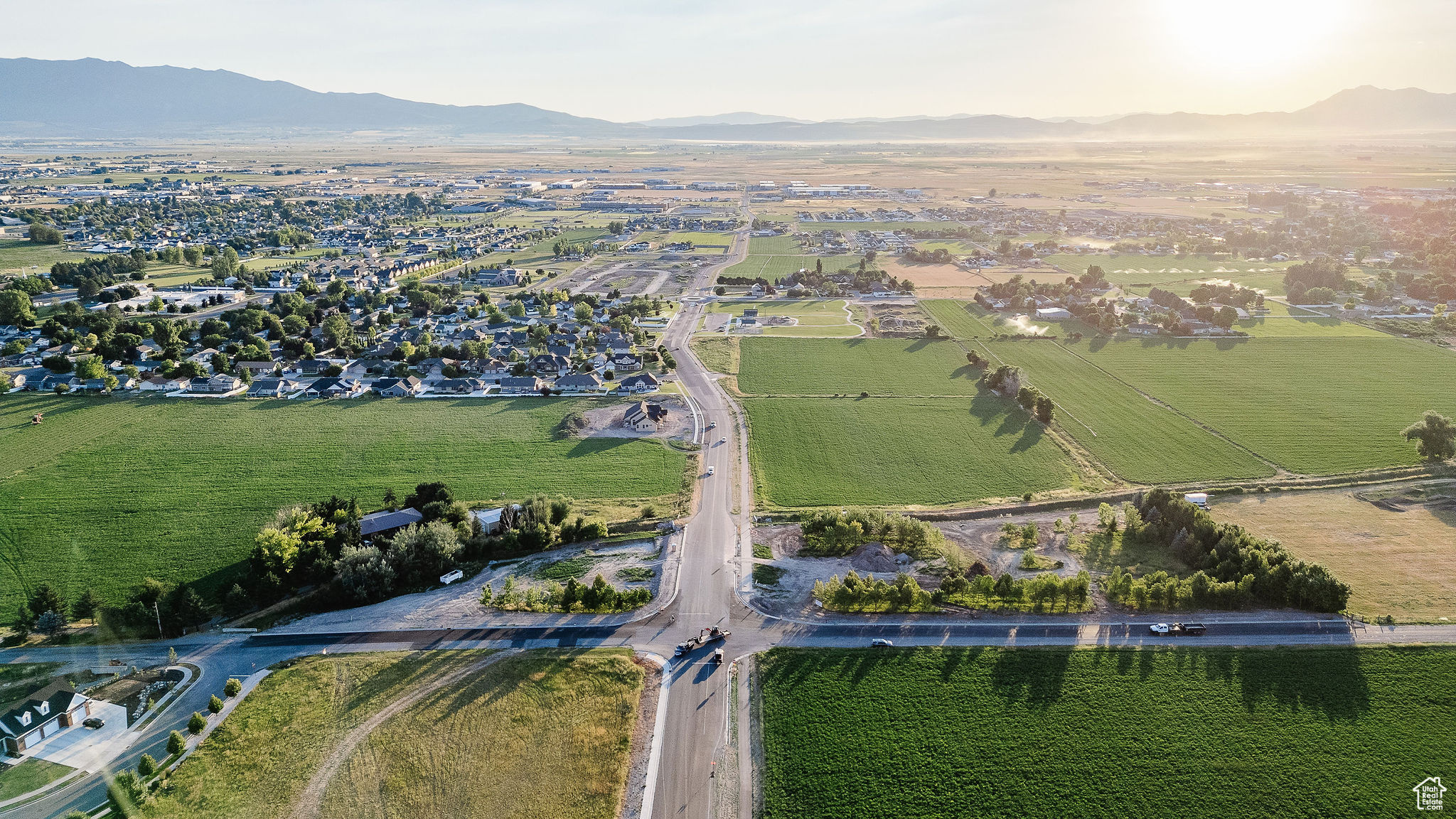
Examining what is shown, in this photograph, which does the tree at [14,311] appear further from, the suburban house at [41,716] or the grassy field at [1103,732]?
the grassy field at [1103,732]

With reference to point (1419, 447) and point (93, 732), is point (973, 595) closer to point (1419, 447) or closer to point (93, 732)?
point (93, 732)

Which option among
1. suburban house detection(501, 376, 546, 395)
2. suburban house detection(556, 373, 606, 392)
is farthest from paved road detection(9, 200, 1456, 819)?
suburban house detection(501, 376, 546, 395)

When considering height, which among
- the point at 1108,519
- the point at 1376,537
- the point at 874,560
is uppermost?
the point at 1108,519

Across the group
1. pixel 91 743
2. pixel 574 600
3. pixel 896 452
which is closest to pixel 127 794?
pixel 91 743

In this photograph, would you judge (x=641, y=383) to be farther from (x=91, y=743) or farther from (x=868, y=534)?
(x=91, y=743)

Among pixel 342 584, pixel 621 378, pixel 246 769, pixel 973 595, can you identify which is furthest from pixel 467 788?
pixel 621 378
